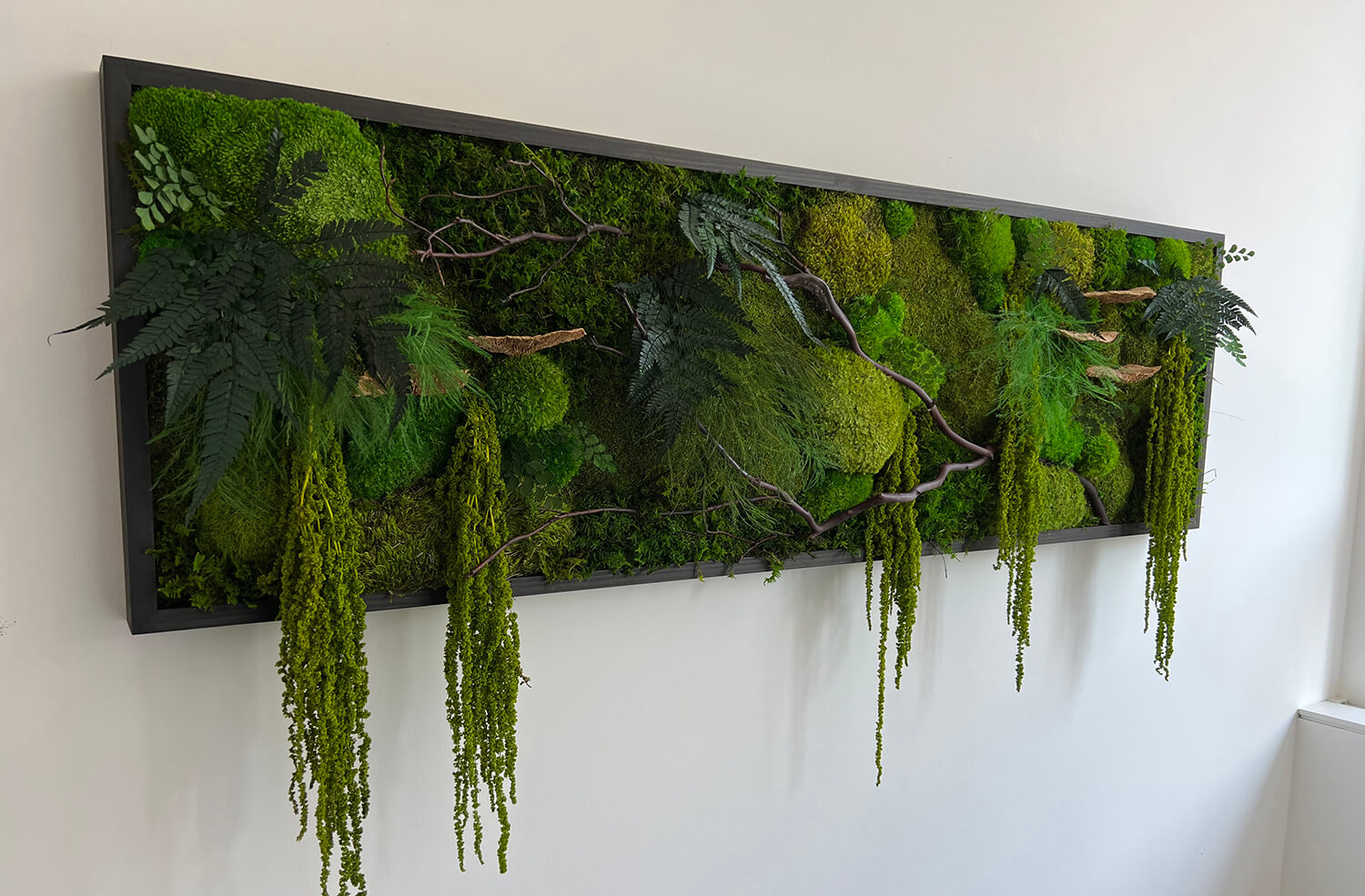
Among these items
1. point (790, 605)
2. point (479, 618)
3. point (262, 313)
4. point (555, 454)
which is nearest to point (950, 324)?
point (790, 605)

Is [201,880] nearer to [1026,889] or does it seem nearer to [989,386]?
A: [989,386]

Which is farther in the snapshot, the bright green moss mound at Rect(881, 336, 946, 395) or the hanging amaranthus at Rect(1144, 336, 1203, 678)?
the hanging amaranthus at Rect(1144, 336, 1203, 678)

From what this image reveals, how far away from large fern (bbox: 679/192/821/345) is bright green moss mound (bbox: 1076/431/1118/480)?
80 cm

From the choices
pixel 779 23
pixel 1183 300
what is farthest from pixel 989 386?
pixel 779 23

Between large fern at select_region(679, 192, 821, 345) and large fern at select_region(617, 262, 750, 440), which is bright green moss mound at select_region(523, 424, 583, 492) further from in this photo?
large fern at select_region(679, 192, 821, 345)

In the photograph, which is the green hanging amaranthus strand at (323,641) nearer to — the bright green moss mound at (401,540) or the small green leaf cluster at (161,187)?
the bright green moss mound at (401,540)

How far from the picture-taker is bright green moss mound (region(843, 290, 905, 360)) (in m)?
1.38

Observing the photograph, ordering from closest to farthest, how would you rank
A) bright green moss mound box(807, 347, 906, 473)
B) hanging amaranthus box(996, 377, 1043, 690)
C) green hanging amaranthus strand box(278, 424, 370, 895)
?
green hanging amaranthus strand box(278, 424, 370, 895)
bright green moss mound box(807, 347, 906, 473)
hanging amaranthus box(996, 377, 1043, 690)

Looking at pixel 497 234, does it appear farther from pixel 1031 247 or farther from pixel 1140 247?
pixel 1140 247

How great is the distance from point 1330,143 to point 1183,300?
90 centimetres

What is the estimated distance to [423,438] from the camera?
42.8 inches

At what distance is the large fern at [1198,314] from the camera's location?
1711 mm

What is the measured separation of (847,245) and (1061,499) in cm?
71

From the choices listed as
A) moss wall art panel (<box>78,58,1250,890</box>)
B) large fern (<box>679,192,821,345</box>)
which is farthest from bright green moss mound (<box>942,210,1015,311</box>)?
large fern (<box>679,192,821,345</box>)
